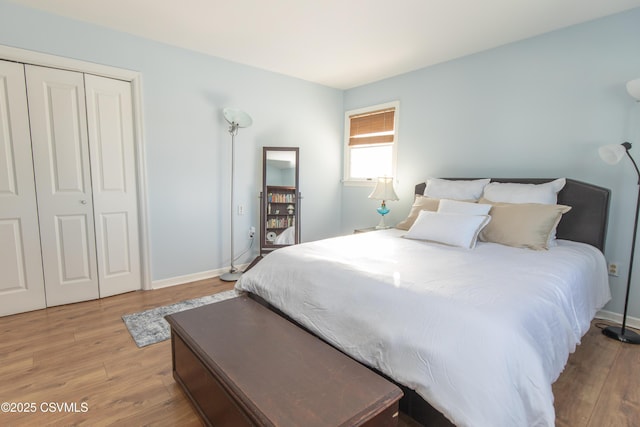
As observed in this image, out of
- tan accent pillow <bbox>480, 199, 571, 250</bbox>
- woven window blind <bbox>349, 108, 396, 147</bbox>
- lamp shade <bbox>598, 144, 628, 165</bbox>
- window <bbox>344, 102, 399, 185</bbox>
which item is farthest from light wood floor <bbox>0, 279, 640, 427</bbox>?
woven window blind <bbox>349, 108, 396, 147</bbox>

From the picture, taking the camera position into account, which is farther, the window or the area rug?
the window

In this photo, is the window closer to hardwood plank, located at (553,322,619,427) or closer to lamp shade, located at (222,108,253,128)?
lamp shade, located at (222,108,253,128)

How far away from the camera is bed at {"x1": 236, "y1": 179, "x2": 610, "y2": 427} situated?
1.13m

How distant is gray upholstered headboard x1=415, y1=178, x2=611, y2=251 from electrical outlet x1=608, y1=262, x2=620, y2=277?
201 millimetres

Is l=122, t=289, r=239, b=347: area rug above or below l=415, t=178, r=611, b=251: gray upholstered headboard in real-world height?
below

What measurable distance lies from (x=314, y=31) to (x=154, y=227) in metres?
2.46

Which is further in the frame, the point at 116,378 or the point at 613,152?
the point at 613,152

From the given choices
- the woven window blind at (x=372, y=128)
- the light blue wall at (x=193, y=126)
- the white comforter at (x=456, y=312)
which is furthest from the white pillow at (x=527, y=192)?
the light blue wall at (x=193, y=126)

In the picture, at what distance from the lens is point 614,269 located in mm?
2559

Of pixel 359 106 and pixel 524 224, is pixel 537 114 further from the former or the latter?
pixel 359 106

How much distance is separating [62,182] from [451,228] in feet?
10.9

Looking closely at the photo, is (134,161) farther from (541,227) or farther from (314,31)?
(541,227)

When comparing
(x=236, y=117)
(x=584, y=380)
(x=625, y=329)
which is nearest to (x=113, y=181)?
(x=236, y=117)

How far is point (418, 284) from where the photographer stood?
60.9 inches
